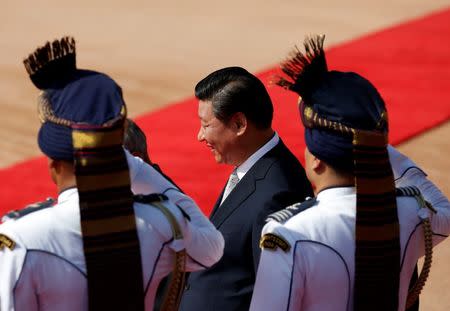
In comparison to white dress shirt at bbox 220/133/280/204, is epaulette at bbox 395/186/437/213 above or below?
above

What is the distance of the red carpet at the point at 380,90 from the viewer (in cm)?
637

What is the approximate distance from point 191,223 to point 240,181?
34.4 inches

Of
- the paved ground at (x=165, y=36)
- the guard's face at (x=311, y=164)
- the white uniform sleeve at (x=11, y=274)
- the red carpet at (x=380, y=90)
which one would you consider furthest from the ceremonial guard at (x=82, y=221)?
the paved ground at (x=165, y=36)

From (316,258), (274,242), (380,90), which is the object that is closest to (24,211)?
(274,242)

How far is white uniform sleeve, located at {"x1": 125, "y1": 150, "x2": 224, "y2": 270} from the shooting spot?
8.81 feet

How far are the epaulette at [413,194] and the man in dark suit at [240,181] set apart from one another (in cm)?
63

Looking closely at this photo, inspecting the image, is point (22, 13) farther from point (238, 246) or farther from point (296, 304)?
point (296, 304)

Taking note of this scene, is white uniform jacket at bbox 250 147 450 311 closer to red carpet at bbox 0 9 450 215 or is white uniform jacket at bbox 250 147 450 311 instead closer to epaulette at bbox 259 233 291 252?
epaulette at bbox 259 233 291 252

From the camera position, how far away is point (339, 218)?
8.80ft

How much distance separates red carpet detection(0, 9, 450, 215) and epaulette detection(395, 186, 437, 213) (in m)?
2.57

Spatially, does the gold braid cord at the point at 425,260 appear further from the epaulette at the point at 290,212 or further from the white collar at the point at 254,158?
the white collar at the point at 254,158

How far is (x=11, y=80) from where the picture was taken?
8586 millimetres

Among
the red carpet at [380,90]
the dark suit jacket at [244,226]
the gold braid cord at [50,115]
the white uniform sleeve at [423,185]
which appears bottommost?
the red carpet at [380,90]

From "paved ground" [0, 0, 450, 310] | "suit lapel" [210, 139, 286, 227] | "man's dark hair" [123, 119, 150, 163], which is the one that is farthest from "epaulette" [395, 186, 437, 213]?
"paved ground" [0, 0, 450, 310]
